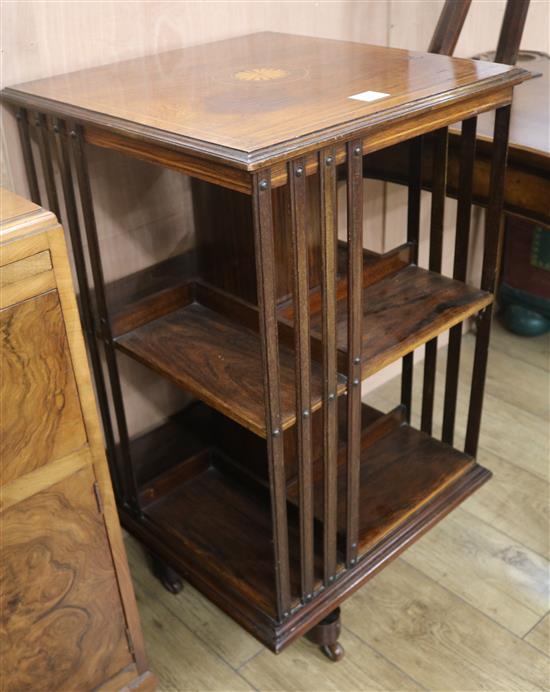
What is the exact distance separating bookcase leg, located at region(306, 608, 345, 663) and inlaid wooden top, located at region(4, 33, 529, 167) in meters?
0.84

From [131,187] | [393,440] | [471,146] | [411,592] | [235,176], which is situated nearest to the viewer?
[235,176]

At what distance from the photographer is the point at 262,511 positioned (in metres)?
1.49

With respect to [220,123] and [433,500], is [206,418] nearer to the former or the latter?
[433,500]

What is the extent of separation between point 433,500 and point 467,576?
0.20 metres

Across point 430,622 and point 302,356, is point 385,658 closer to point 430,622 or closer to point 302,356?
point 430,622

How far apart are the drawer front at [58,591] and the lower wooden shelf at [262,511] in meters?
0.21

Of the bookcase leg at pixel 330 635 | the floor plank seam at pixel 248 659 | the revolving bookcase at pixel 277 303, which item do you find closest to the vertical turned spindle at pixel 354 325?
the revolving bookcase at pixel 277 303

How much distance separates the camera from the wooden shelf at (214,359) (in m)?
1.13

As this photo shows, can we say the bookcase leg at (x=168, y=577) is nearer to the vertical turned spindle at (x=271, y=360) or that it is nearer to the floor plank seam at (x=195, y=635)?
the floor plank seam at (x=195, y=635)

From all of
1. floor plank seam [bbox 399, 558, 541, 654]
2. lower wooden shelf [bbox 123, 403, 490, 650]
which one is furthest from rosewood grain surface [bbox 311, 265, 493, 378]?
floor plank seam [bbox 399, 558, 541, 654]

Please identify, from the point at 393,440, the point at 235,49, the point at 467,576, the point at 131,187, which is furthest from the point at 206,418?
the point at 235,49

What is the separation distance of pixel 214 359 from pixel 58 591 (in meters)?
0.40

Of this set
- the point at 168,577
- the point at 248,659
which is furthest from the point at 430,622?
the point at 168,577

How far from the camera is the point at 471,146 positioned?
128 cm
